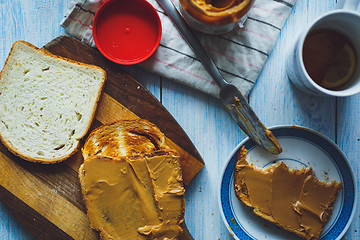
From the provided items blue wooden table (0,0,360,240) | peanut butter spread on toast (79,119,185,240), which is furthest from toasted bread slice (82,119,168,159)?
blue wooden table (0,0,360,240)

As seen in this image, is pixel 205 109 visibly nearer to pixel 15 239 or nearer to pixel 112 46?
pixel 112 46

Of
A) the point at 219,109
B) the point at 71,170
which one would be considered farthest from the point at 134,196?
the point at 219,109

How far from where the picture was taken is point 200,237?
194cm

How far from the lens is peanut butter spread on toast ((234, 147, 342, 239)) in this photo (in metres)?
1.78

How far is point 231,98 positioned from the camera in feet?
6.04

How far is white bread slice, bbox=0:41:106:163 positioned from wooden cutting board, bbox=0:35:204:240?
0.20 feet

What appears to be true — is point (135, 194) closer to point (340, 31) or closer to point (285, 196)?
point (285, 196)

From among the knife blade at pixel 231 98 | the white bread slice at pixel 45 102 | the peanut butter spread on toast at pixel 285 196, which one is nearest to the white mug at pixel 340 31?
the knife blade at pixel 231 98

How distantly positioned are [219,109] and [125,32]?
2.22 feet

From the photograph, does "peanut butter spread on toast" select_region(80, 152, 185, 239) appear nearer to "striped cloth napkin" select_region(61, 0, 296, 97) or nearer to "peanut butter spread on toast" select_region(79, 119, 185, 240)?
"peanut butter spread on toast" select_region(79, 119, 185, 240)

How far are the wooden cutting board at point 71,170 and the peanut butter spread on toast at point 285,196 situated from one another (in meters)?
0.29

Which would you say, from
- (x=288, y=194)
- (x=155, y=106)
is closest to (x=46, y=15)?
(x=155, y=106)

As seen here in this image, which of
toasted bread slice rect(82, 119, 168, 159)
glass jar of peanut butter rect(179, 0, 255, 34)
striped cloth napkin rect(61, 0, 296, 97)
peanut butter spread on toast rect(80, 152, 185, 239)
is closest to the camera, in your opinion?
glass jar of peanut butter rect(179, 0, 255, 34)

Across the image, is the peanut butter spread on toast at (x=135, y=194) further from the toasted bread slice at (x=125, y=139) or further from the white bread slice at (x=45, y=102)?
the white bread slice at (x=45, y=102)
